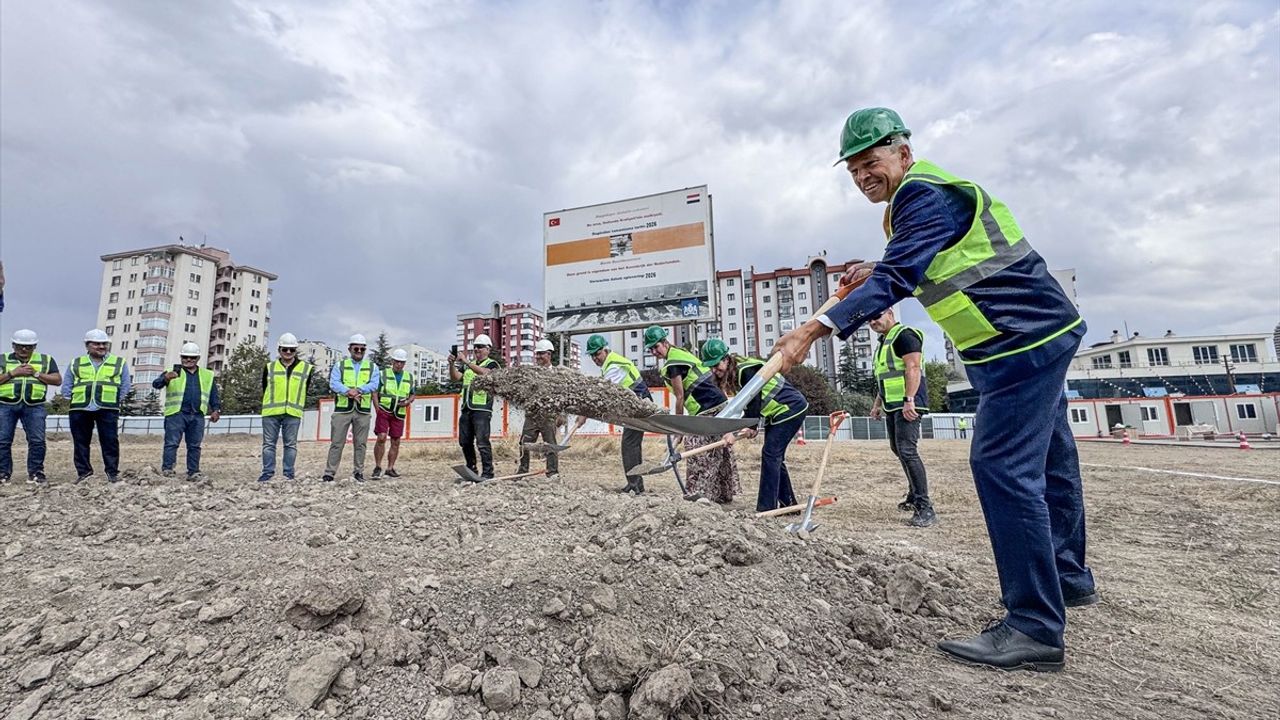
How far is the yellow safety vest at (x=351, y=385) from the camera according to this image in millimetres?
6895

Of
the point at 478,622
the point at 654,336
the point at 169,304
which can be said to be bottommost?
the point at 478,622

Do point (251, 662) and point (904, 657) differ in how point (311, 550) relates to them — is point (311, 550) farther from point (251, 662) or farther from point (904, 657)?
point (904, 657)

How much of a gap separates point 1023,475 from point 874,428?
26214 mm

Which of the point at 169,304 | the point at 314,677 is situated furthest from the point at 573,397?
the point at 169,304

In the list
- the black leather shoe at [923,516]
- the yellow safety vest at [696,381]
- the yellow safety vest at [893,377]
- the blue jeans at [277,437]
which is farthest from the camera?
the blue jeans at [277,437]

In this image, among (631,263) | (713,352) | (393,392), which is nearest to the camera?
(713,352)

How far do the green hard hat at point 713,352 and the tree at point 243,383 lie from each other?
40029 millimetres

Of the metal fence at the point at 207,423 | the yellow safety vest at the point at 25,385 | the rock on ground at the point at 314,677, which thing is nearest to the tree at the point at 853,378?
the metal fence at the point at 207,423

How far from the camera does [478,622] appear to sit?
1783 mm

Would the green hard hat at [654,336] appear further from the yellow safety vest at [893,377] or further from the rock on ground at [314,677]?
the rock on ground at [314,677]

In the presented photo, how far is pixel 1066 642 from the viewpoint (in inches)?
75.9

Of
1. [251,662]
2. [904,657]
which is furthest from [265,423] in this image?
[904,657]

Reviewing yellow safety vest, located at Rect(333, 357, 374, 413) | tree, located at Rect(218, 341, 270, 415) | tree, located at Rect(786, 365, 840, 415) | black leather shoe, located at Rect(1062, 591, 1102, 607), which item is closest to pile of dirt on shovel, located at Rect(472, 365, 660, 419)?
black leather shoe, located at Rect(1062, 591, 1102, 607)

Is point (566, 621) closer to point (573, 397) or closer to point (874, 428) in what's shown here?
point (573, 397)
